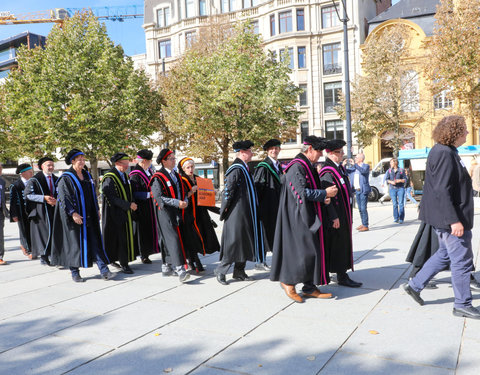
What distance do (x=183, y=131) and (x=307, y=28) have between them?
19.1 m

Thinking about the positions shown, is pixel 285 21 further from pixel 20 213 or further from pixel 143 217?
pixel 143 217

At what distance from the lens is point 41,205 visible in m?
8.18

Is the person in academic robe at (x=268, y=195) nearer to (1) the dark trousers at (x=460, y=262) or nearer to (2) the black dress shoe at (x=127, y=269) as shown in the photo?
(2) the black dress shoe at (x=127, y=269)

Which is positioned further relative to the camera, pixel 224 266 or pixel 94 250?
pixel 94 250

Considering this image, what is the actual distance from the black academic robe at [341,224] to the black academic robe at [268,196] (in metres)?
1.22

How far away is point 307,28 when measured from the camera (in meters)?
37.2

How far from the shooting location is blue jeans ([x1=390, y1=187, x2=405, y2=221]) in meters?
11.9

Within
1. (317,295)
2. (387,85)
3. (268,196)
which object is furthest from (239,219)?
(387,85)

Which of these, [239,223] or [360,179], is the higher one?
[360,179]

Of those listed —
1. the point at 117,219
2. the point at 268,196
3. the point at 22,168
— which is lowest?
the point at 117,219

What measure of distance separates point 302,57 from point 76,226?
34.3 m

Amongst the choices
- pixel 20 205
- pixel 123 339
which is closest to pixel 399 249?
pixel 123 339

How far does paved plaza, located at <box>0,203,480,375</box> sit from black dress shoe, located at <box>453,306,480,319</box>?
82 mm

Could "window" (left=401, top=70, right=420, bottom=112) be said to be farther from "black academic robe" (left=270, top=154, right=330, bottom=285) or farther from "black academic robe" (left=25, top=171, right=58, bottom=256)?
"black academic robe" (left=270, top=154, right=330, bottom=285)
